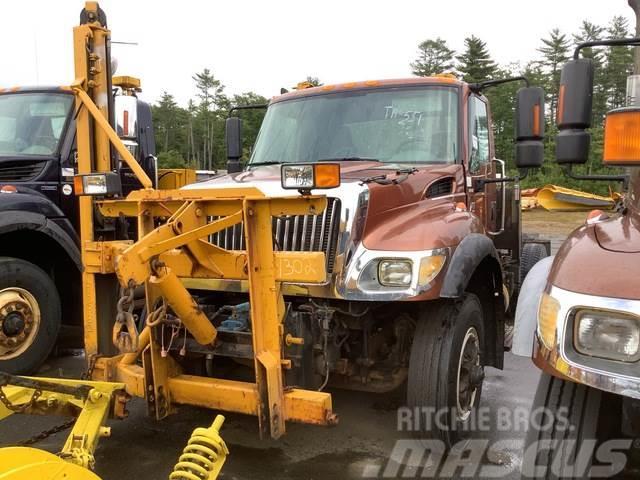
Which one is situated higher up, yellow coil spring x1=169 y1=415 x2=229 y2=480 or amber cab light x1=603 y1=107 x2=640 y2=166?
amber cab light x1=603 y1=107 x2=640 y2=166

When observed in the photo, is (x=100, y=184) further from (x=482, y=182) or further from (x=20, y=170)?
(x=482, y=182)

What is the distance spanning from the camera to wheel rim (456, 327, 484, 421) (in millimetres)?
3939

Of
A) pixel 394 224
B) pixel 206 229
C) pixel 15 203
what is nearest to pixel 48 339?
pixel 15 203

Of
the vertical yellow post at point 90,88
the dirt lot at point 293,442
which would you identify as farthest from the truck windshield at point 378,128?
the dirt lot at point 293,442

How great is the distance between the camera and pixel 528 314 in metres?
2.80

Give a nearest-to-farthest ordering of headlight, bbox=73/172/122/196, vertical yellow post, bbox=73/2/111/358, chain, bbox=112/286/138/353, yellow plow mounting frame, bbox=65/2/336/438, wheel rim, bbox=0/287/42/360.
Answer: chain, bbox=112/286/138/353 < yellow plow mounting frame, bbox=65/2/336/438 < headlight, bbox=73/172/122/196 < vertical yellow post, bbox=73/2/111/358 < wheel rim, bbox=0/287/42/360

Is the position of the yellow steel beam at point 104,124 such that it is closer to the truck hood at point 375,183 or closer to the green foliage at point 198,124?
the truck hood at point 375,183

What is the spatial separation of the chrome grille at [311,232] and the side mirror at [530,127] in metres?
1.84

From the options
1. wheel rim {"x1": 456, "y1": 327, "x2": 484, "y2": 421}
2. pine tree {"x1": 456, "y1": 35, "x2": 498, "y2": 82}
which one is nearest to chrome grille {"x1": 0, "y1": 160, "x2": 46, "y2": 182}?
wheel rim {"x1": 456, "y1": 327, "x2": 484, "y2": 421}

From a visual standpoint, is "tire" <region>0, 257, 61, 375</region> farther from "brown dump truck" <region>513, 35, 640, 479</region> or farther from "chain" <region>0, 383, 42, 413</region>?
"brown dump truck" <region>513, 35, 640, 479</region>

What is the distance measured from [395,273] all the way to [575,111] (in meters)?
1.30

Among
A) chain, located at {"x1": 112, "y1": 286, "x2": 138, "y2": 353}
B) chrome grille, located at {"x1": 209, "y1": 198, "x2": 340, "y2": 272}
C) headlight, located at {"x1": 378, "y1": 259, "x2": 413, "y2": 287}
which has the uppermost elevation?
chrome grille, located at {"x1": 209, "y1": 198, "x2": 340, "y2": 272}

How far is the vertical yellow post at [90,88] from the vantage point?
413cm

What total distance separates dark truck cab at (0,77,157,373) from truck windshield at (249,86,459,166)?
1.73 meters
